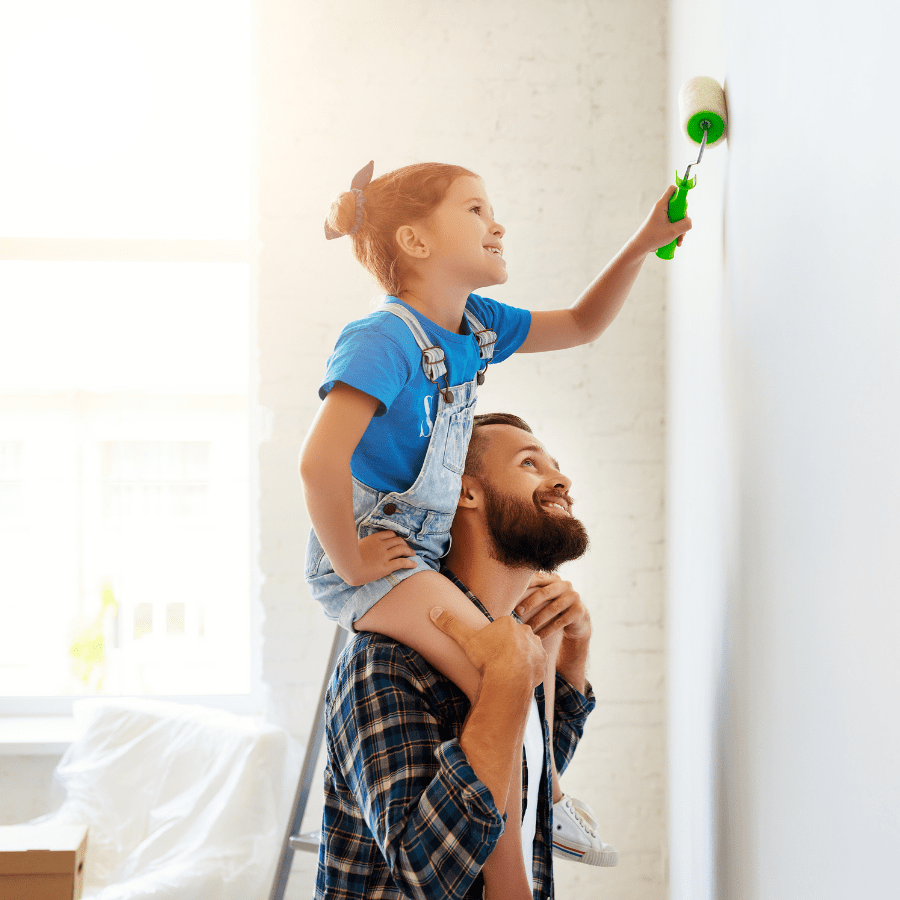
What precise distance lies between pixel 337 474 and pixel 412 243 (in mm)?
422

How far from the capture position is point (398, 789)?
3.82 feet

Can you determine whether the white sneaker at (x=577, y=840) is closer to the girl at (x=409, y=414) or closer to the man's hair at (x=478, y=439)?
the girl at (x=409, y=414)

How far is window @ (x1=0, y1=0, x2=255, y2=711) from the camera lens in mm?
3158

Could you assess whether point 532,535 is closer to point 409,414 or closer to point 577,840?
point 409,414

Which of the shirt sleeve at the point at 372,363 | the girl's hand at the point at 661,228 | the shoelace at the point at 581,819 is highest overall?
the girl's hand at the point at 661,228

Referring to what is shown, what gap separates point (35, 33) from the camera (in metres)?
3.13

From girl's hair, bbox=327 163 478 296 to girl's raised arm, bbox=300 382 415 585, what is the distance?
30 cm

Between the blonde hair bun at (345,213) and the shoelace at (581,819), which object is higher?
the blonde hair bun at (345,213)

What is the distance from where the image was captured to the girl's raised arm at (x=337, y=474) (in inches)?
46.4

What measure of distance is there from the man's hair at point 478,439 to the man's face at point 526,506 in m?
0.01

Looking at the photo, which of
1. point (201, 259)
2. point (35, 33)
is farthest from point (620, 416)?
point (35, 33)

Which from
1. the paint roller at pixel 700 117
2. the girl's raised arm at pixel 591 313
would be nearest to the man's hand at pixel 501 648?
the girl's raised arm at pixel 591 313

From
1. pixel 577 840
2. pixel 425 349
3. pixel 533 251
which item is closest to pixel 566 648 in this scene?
pixel 577 840

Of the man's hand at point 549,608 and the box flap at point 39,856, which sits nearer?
the man's hand at point 549,608
